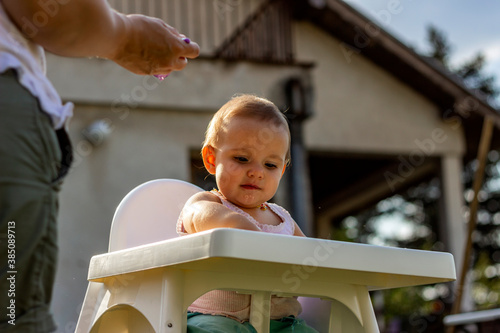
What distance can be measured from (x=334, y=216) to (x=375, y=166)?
2184 mm

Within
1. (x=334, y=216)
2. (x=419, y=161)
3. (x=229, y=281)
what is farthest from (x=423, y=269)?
(x=334, y=216)

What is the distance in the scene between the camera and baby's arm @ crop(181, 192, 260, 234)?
1.54 meters

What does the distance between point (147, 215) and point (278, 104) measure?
662cm

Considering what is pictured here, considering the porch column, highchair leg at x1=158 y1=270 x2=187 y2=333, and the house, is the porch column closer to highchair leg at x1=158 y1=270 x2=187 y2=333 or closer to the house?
the house

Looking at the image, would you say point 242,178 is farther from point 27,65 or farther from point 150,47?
point 27,65

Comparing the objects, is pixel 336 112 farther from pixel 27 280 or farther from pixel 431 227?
pixel 431 227

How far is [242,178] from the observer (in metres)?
1.84

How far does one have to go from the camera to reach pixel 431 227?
23.2 metres

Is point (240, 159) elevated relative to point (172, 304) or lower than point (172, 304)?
elevated

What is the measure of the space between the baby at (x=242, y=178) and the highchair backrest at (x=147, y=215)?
181mm

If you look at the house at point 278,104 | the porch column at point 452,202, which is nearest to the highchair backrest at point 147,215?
the house at point 278,104

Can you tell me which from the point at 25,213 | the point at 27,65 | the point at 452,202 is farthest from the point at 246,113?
the point at 452,202

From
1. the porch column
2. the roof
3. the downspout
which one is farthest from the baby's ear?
the porch column

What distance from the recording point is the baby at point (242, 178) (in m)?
1.72
